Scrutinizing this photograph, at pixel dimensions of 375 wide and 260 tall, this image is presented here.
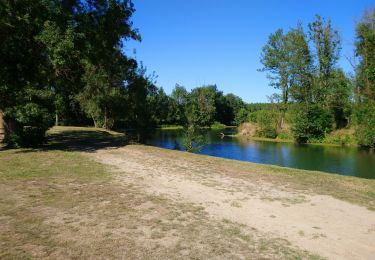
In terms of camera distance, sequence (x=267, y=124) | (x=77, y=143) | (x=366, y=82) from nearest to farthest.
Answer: (x=77, y=143)
(x=366, y=82)
(x=267, y=124)

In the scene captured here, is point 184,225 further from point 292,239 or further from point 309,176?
point 309,176

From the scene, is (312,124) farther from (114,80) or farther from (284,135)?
(114,80)

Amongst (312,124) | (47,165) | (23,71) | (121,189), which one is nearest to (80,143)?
(23,71)

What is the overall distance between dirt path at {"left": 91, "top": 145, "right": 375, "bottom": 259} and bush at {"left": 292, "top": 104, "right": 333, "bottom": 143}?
38.1m

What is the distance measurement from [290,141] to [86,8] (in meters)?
39.3

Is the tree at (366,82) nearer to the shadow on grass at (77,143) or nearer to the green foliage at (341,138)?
the green foliage at (341,138)

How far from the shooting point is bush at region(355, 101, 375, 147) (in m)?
40.0

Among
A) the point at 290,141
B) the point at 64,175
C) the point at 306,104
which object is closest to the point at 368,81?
the point at 306,104

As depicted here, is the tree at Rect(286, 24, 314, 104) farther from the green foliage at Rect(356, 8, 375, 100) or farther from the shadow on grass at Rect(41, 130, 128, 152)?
the shadow on grass at Rect(41, 130, 128, 152)

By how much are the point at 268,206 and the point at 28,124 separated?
528 inches

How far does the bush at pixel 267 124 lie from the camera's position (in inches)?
2112

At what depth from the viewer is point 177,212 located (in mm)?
7516

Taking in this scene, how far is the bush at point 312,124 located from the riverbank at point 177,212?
37.7m

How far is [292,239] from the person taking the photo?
247 inches
